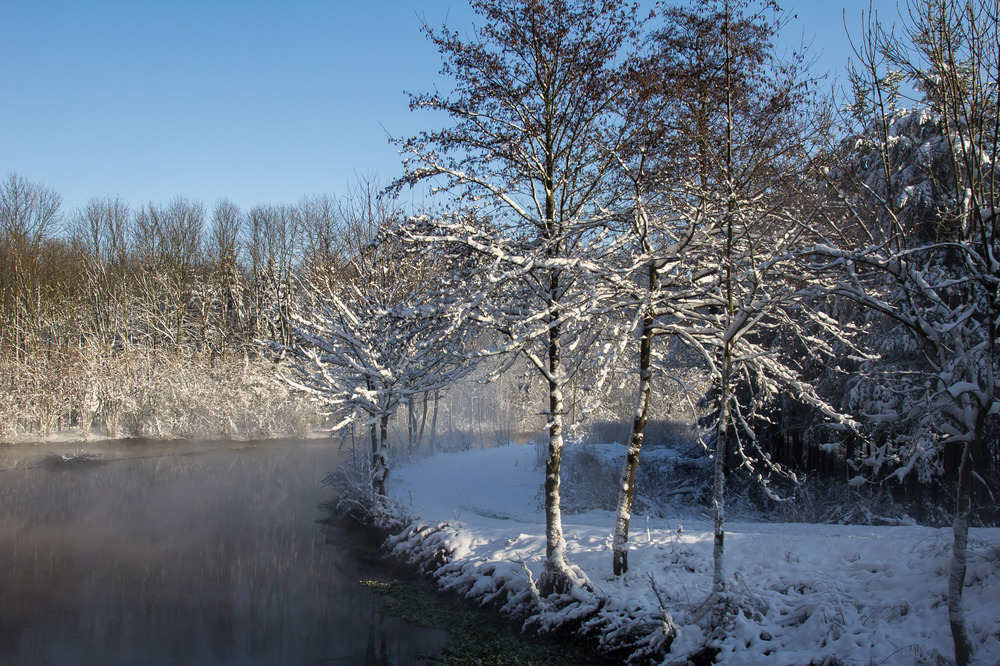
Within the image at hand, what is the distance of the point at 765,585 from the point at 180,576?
10074mm

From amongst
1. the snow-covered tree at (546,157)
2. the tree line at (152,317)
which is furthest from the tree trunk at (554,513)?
the tree line at (152,317)

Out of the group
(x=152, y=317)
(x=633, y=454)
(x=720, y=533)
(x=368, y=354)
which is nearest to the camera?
(x=720, y=533)

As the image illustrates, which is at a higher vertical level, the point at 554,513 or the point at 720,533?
the point at 720,533

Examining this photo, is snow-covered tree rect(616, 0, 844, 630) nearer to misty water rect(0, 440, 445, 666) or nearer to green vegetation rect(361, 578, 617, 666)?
green vegetation rect(361, 578, 617, 666)

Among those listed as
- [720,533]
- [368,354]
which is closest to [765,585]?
[720,533]

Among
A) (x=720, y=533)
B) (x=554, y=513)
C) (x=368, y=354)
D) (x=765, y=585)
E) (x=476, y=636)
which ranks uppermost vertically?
(x=368, y=354)

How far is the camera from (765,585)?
7250 mm

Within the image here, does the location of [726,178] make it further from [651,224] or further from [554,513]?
[554,513]

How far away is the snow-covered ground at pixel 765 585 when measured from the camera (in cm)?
583

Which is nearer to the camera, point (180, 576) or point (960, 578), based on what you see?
point (960, 578)

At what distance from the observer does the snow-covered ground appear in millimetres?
5832

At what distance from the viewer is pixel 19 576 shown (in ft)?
36.6

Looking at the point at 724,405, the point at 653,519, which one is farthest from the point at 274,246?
the point at 724,405

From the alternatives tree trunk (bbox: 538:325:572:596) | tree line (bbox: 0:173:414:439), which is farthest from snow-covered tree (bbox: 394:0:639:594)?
tree line (bbox: 0:173:414:439)
